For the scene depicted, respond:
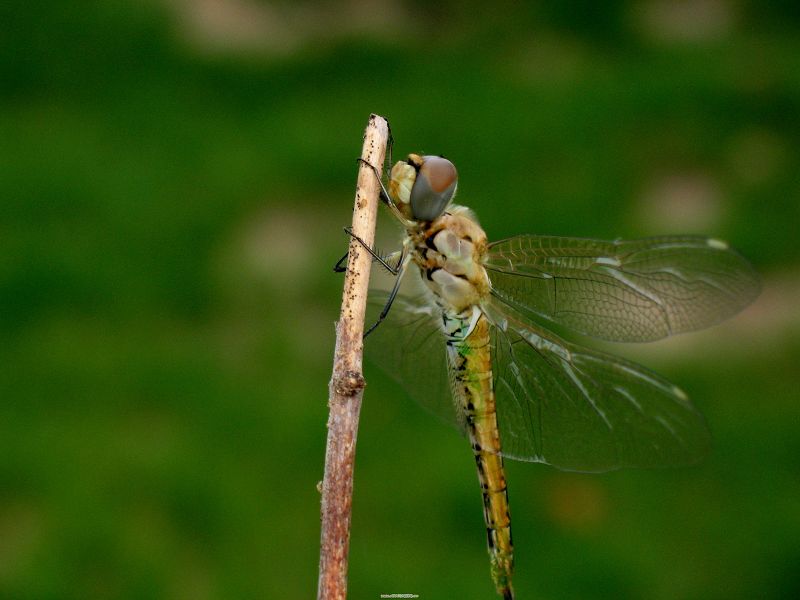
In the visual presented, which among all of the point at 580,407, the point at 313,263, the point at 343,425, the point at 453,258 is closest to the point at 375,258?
the point at 453,258

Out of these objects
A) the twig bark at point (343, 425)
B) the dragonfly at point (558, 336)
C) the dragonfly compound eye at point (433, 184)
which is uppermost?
the dragonfly compound eye at point (433, 184)

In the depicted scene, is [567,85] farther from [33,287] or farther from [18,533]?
[18,533]

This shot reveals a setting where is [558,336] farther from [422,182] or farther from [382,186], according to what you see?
[382,186]

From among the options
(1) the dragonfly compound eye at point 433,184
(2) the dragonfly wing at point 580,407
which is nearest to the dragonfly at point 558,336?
(2) the dragonfly wing at point 580,407

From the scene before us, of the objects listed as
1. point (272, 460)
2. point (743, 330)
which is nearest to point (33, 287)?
point (272, 460)

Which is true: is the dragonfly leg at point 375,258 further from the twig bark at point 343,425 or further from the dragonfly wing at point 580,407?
the dragonfly wing at point 580,407
